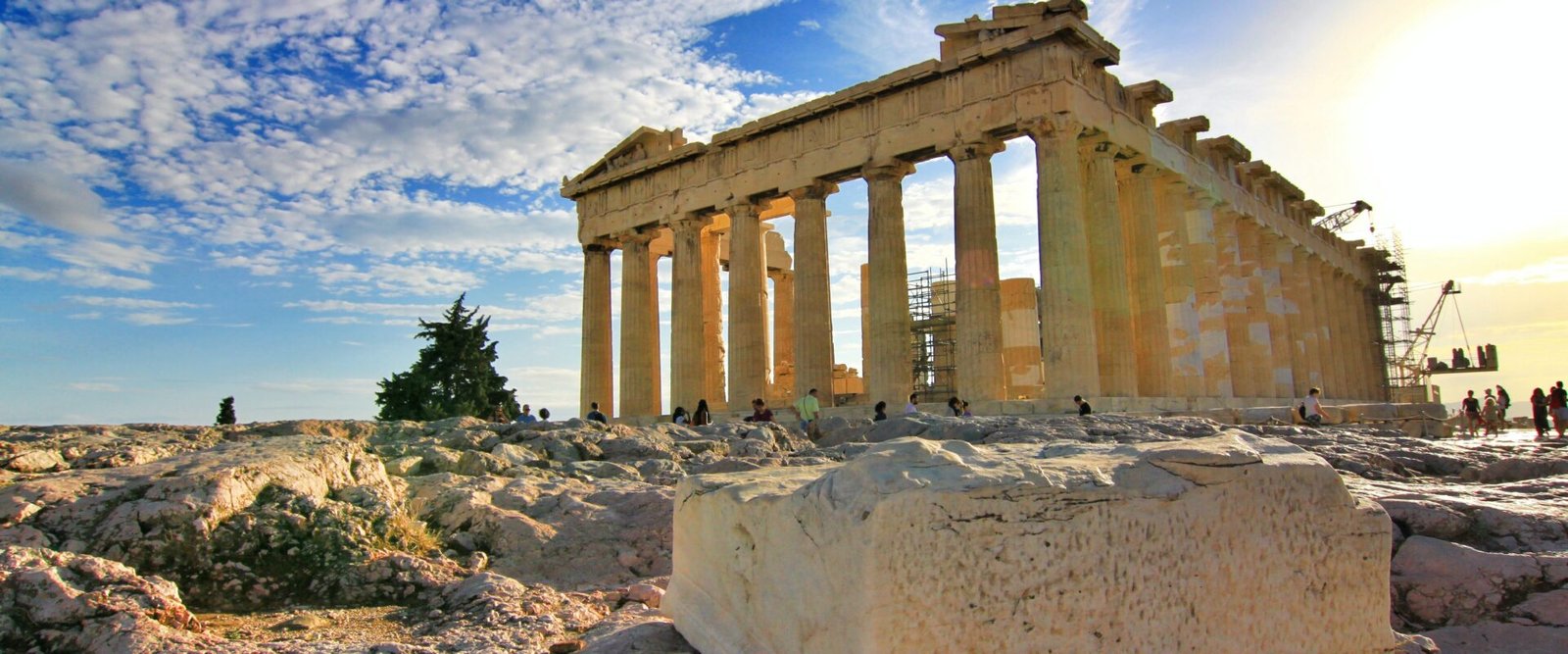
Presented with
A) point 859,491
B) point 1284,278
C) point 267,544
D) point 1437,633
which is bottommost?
point 1437,633

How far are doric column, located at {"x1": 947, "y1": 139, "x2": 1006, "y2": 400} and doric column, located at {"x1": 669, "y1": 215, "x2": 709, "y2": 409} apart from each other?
30.2ft

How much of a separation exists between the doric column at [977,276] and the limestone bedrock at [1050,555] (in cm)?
1811

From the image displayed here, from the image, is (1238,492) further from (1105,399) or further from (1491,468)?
(1105,399)

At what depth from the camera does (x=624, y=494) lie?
786 cm

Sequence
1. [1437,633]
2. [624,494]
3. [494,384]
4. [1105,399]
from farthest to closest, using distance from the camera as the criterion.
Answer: [494,384] < [1105,399] < [624,494] < [1437,633]

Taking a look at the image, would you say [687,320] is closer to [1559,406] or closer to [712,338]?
[712,338]

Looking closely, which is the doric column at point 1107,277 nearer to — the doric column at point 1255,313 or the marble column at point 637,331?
the doric column at point 1255,313

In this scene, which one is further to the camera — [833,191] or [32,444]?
[833,191]

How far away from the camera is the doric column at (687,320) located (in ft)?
95.5

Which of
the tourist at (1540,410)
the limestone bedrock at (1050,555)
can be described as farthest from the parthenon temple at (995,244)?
the limestone bedrock at (1050,555)

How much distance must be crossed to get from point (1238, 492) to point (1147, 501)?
0.42m

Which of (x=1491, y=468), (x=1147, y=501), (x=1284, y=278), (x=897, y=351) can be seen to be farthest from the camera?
(x=1284, y=278)

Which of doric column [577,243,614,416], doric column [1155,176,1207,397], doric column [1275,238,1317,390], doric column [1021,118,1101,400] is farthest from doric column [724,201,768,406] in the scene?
doric column [1275,238,1317,390]

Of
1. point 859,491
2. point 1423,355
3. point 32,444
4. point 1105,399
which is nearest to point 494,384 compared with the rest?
point 1105,399
